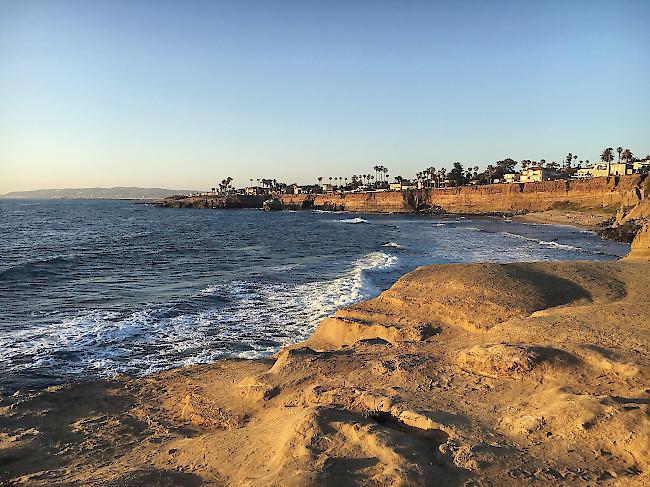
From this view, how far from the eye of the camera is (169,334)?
15.5 metres

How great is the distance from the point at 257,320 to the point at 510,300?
362 inches

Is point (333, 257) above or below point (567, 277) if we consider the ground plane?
below

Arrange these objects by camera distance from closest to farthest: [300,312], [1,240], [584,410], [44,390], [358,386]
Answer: [584,410], [358,386], [44,390], [300,312], [1,240]

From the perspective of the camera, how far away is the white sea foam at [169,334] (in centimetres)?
1294

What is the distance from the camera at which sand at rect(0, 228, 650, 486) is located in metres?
5.53

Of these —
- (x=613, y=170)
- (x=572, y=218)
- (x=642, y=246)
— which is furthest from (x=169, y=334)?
(x=613, y=170)

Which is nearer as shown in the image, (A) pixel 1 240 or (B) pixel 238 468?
(B) pixel 238 468

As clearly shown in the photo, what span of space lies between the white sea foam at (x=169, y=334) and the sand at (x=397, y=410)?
1987mm

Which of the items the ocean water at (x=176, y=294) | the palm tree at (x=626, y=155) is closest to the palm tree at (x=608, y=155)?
the palm tree at (x=626, y=155)

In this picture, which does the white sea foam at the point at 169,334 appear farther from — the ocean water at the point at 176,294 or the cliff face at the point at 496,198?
the cliff face at the point at 496,198

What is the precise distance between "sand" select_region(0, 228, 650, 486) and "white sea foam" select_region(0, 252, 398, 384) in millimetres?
1987

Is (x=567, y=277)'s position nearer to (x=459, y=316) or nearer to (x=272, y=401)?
(x=459, y=316)

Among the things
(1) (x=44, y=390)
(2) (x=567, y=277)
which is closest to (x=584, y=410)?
(2) (x=567, y=277)

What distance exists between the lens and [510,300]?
11.8 m
